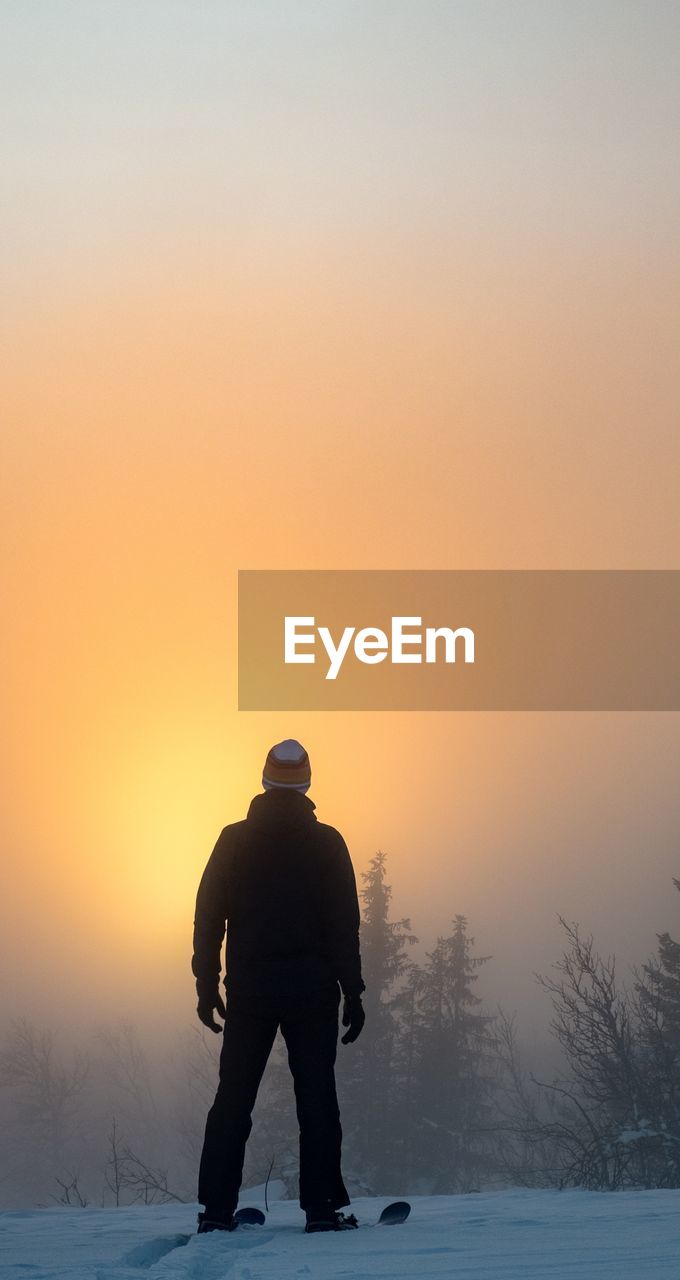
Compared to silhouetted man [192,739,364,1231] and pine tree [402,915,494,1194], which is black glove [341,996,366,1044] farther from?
pine tree [402,915,494,1194]

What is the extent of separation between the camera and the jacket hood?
18.7 ft

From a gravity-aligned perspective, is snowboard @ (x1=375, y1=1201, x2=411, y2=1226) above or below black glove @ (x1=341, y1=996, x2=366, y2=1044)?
below

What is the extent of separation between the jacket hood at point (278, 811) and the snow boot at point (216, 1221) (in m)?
1.60

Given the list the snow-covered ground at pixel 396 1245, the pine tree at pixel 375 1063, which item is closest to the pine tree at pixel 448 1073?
the pine tree at pixel 375 1063

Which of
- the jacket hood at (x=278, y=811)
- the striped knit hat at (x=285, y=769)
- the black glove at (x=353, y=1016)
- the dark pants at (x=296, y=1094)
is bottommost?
the dark pants at (x=296, y=1094)

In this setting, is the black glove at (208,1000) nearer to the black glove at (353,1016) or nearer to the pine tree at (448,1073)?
the black glove at (353,1016)

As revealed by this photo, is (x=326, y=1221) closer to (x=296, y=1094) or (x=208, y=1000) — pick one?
(x=296, y=1094)

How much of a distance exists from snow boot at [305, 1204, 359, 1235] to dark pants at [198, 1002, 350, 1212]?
89 millimetres

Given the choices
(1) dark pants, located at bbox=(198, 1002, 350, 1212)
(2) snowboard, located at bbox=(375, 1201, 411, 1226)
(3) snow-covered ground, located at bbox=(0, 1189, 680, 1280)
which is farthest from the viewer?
(1) dark pants, located at bbox=(198, 1002, 350, 1212)

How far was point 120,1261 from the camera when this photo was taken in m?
4.21

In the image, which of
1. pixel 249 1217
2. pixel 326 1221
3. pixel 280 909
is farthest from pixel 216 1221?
pixel 280 909

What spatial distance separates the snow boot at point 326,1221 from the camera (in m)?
5.28

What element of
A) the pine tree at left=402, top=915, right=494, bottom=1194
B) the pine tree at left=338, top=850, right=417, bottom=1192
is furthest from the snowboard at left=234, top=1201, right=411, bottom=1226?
the pine tree at left=402, top=915, right=494, bottom=1194

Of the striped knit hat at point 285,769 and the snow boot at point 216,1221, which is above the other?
the striped knit hat at point 285,769
